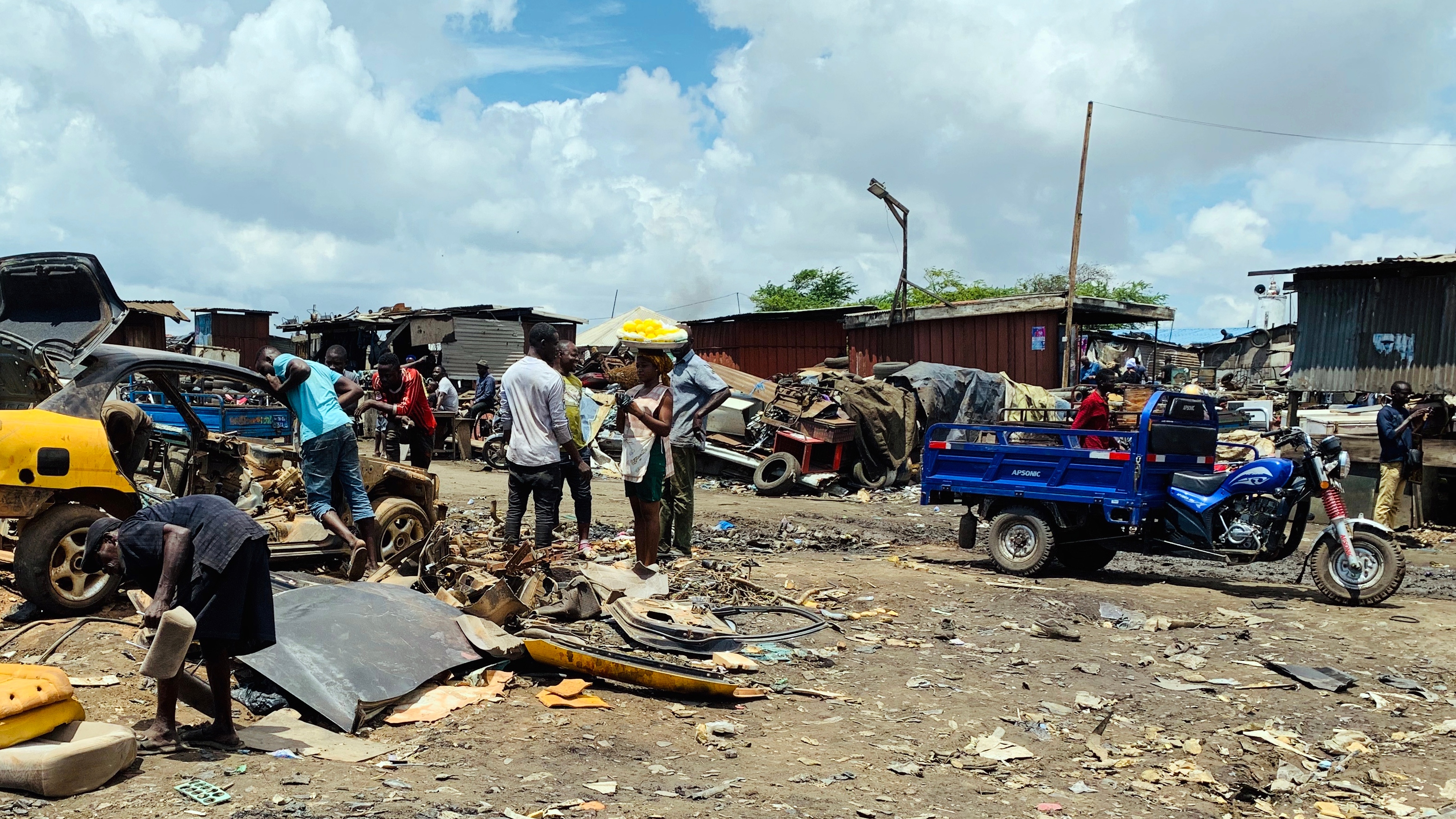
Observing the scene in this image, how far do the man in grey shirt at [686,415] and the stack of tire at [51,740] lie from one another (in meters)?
4.73

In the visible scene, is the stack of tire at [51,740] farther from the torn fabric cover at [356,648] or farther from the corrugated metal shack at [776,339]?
the corrugated metal shack at [776,339]

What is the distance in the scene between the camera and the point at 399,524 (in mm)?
7812

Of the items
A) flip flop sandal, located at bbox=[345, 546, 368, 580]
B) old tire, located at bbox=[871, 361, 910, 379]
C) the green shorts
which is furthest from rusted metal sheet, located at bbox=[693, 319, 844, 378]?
flip flop sandal, located at bbox=[345, 546, 368, 580]

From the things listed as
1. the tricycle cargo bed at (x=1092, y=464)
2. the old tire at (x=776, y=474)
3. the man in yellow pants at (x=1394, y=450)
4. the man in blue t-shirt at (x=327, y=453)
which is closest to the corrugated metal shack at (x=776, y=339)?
the old tire at (x=776, y=474)

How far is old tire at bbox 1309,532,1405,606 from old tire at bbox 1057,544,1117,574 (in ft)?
6.12

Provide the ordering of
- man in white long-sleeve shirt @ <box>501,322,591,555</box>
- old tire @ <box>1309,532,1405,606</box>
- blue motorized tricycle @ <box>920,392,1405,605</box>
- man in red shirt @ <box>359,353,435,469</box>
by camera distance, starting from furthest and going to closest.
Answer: man in red shirt @ <box>359,353,435,469</box>
blue motorized tricycle @ <box>920,392,1405,605</box>
old tire @ <box>1309,532,1405,606</box>
man in white long-sleeve shirt @ <box>501,322,591,555</box>

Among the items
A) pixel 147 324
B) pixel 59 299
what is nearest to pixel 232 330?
pixel 147 324

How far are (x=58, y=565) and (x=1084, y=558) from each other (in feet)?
26.4

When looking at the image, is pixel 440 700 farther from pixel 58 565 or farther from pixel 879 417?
pixel 879 417

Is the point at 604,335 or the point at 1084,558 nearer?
the point at 1084,558

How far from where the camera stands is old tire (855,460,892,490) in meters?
16.3

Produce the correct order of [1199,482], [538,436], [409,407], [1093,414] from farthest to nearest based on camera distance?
1. [1093,414]
2. [409,407]
3. [1199,482]
4. [538,436]

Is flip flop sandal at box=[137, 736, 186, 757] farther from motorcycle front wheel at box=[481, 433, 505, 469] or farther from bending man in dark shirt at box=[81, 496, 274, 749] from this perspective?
motorcycle front wheel at box=[481, 433, 505, 469]

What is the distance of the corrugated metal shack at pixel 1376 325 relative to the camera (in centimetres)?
1535
